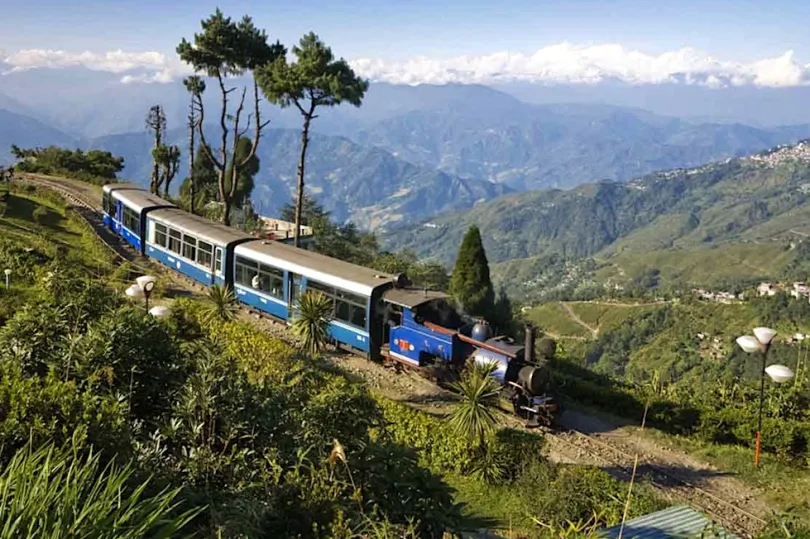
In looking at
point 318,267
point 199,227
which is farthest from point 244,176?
point 318,267

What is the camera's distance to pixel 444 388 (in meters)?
17.0

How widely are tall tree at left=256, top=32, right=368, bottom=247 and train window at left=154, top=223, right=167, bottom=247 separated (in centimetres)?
652

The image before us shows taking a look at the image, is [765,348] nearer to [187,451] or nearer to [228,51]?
[187,451]

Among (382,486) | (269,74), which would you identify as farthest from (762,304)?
(382,486)

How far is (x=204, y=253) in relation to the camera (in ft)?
74.1

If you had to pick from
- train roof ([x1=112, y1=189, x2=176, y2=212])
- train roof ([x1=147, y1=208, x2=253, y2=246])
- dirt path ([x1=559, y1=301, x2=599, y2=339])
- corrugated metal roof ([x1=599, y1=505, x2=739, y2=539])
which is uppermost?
train roof ([x1=112, y1=189, x2=176, y2=212])

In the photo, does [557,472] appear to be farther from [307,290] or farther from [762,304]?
[762,304]

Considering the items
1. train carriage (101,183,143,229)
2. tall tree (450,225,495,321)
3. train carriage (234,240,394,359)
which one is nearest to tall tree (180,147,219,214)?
train carriage (101,183,143,229)

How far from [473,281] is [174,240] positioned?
1198 cm

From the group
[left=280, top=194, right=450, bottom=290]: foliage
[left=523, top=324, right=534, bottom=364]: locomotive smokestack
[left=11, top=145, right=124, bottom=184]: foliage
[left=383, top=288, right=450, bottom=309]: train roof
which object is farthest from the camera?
[left=11, top=145, right=124, bottom=184]: foliage

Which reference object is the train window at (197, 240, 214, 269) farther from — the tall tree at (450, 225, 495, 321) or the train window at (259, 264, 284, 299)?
the tall tree at (450, 225, 495, 321)

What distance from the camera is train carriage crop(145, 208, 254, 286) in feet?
71.2

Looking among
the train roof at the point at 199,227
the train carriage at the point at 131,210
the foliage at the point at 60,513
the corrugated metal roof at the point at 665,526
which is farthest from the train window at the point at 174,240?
the foliage at the point at 60,513

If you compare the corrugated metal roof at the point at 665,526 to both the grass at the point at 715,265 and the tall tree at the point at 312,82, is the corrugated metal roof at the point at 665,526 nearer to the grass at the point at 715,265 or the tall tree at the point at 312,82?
the tall tree at the point at 312,82
